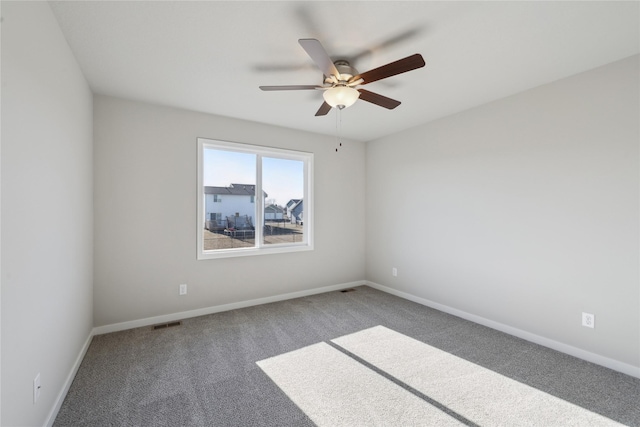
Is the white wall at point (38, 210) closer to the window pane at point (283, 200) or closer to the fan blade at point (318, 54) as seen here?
the fan blade at point (318, 54)

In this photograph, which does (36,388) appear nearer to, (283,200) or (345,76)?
(345,76)

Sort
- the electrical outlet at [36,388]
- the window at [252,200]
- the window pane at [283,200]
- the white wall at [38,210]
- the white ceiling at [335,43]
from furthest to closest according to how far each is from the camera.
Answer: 1. the window pane at [283,200]
2. the window at [252,200]
3. the white ceiling at [335,43]
4. the electrical outlet at [36,388]
5. the white wall at [38,210]

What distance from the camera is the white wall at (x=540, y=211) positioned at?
2260 mm

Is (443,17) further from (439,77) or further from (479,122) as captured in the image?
(479,122)

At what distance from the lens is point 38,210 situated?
154 centimetres

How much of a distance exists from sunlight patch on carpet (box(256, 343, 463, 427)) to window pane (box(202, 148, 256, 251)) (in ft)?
5.87

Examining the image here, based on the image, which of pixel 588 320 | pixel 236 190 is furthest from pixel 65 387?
pixel 588 320

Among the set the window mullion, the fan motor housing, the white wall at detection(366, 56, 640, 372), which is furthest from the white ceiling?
the window mullion

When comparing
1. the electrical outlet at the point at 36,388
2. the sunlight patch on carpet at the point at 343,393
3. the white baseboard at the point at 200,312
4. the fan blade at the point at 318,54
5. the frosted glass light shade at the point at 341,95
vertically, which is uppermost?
the fan blade at the point at 318,54

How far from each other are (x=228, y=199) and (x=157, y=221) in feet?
2.89

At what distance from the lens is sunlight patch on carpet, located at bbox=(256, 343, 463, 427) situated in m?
1.74

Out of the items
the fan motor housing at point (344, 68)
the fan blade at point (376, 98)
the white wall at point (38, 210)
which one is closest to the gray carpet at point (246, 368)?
the white wall at point (38, 210)

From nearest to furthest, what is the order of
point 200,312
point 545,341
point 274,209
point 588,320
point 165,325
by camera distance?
point 588,320, point 545,341, point 165,325, point 200,312, point 274,209

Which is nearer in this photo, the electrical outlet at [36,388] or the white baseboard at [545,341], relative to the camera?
the electrical outlet at [36,388]
